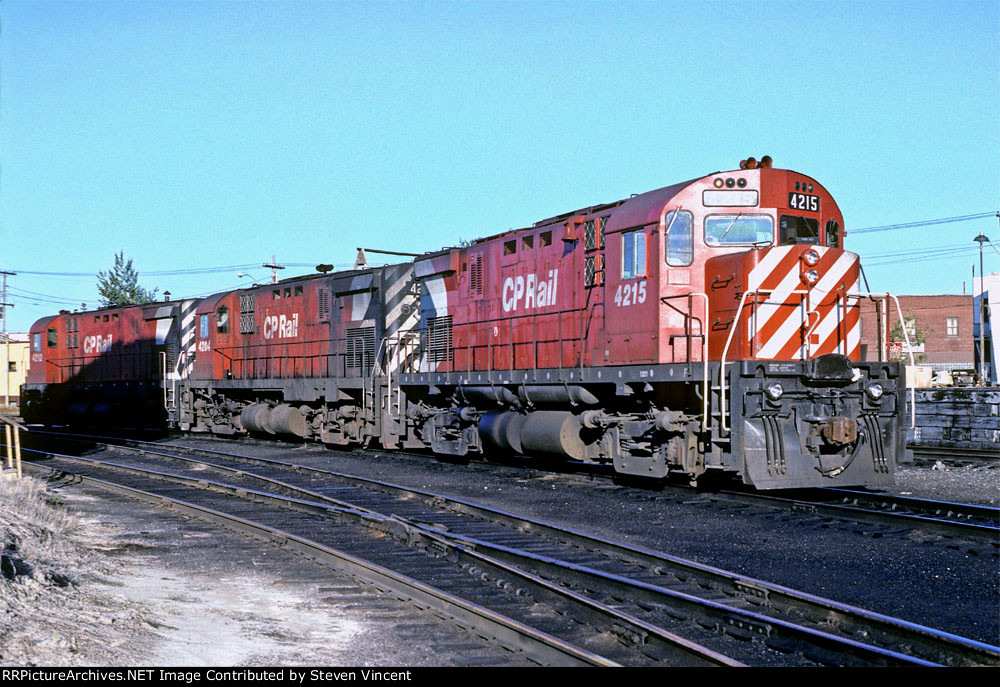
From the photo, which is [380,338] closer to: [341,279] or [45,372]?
[341,279]

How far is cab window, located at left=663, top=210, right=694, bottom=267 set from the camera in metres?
12.0

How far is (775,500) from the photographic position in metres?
11.0

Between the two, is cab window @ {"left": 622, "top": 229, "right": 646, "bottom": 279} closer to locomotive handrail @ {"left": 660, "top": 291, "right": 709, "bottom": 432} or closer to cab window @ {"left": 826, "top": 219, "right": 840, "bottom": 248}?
locomotive handrail @ {"left": 660, "top": 291, "right": 709, "bottom": 432}

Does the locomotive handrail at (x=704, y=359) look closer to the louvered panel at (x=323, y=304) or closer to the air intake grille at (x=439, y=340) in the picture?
the air intake grille at (x=439, y=340)

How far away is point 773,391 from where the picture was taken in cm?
1071

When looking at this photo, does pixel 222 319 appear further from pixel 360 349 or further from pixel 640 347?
pixel 640 347

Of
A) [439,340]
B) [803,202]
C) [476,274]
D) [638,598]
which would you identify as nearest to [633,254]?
[803,202]

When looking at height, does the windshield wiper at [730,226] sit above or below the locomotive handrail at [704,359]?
above

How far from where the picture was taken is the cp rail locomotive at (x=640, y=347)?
11.0 meters

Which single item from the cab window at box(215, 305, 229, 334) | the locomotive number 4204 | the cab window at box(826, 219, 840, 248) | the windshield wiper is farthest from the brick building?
the windshield wiper

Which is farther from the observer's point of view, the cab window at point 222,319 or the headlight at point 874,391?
the cab window at point 222,319

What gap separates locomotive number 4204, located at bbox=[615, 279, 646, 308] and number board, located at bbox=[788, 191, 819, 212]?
2.08 meters


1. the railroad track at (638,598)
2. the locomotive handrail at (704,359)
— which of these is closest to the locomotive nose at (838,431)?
the locomotive handrail at (704,359)

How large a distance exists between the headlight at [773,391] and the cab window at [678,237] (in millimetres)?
2058
